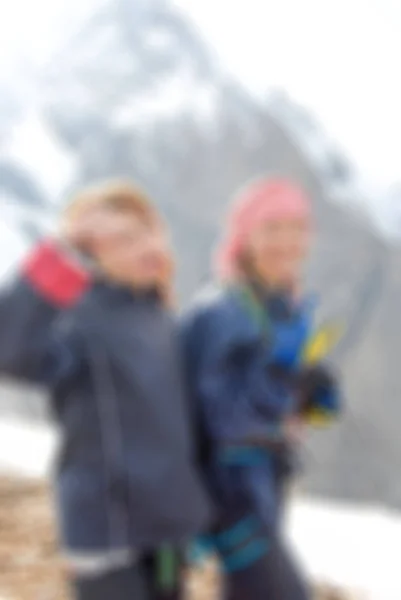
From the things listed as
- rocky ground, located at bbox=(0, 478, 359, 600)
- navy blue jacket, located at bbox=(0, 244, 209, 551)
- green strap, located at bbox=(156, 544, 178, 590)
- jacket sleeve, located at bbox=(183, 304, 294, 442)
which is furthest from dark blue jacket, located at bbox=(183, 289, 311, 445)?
rocky ground, located at bbox=(0, 478, 359, 600)

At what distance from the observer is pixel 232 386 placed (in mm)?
1864

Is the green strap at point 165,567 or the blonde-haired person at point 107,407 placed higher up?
the blonde-haired person at point 107,407

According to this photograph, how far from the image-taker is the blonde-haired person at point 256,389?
1860mm

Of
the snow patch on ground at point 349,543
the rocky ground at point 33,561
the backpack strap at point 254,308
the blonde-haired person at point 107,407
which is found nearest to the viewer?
the blonde-haired person at point 107,407

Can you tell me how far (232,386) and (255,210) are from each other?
0.35 metres

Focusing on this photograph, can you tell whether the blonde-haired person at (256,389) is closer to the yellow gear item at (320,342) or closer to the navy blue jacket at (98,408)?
the yellow gear item at (320,342)

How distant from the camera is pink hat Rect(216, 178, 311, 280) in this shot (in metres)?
1.98

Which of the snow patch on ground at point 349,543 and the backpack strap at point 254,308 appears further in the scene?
the snow patch on ground at point 349,543

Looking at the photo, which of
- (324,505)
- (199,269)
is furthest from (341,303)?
(324,505)

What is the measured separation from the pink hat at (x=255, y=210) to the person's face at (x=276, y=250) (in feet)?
0.05

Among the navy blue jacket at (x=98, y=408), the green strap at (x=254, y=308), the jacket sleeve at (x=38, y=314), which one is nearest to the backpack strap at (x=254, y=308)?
the green strap at (x=254, y=308)

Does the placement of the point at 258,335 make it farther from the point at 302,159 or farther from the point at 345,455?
the point at 302,159

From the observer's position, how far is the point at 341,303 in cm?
4922

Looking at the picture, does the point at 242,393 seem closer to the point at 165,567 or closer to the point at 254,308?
the point at 254,308
